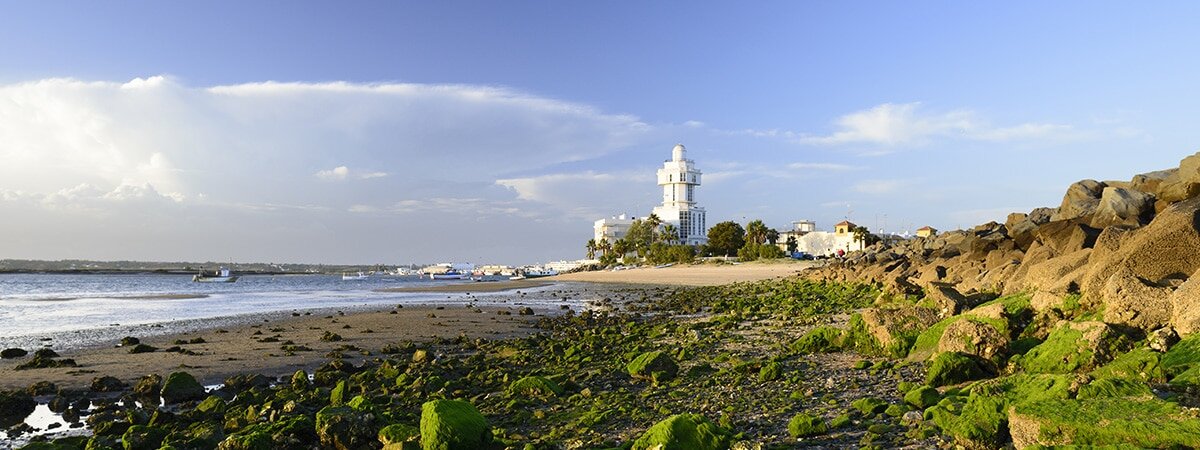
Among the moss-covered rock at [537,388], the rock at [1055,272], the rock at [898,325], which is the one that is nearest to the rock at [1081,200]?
the rock at [1055,272]

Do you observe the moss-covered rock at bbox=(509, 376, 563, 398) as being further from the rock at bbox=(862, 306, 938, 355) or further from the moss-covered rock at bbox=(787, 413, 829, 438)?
the rock at bbox=(862, 306, 938, 355)

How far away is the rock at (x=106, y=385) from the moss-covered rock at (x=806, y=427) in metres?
11.5

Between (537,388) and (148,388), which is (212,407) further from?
(537,388)

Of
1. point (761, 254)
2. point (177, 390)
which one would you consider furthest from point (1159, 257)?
point (761, 254)

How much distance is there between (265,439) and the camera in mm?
7730

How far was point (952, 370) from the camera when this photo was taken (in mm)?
8547

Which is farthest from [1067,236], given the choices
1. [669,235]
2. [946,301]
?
[669,235]

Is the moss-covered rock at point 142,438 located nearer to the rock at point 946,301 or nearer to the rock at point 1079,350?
the rock at point 1079,350

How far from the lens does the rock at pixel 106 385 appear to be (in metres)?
12.3

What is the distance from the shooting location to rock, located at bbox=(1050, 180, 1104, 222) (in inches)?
897

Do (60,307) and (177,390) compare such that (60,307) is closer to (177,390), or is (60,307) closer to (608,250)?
(177,390)

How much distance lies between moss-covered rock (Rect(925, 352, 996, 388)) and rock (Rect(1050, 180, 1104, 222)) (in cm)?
1640

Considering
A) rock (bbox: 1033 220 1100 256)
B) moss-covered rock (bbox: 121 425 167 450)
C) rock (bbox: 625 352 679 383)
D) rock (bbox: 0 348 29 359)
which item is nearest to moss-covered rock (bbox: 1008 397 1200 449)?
rock (bbox: 625 352 679 383)

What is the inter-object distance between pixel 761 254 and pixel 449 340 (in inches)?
3095
